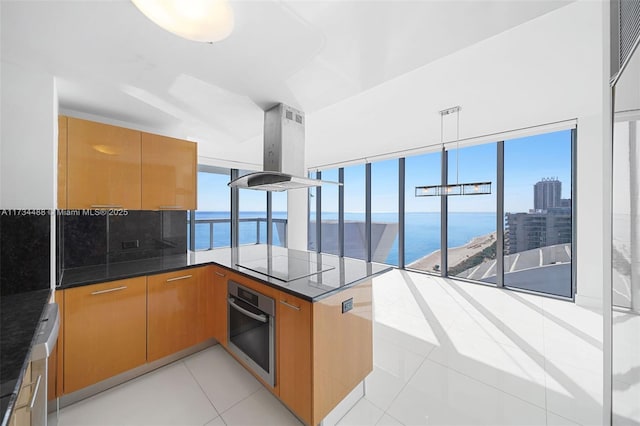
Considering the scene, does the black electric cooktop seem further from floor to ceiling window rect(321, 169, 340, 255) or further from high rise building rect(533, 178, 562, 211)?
floor to ceiling window rect(321, 169, 340, 255)

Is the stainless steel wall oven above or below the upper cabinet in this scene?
below

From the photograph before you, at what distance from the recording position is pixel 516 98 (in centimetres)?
249

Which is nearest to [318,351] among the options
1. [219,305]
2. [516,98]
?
[219,305]

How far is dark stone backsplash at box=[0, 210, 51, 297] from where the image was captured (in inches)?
56.7

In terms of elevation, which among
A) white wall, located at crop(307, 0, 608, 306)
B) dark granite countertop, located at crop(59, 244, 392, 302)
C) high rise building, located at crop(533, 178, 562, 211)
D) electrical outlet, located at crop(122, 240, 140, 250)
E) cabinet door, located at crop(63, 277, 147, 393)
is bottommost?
cabinet door, located at crop(63, 277, 147, 393)

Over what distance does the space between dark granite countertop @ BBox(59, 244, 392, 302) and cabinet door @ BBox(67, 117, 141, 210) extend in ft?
1.82

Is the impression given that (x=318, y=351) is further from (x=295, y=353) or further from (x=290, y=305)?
(x=290, y=305)

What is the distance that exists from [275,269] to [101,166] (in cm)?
169

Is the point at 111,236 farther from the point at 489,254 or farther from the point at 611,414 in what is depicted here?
the point at 489,254

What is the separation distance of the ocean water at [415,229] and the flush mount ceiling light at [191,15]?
4.27 meters

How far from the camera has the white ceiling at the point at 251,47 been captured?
1110 millimetres

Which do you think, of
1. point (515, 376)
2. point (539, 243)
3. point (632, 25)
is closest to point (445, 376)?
point (515, 376)

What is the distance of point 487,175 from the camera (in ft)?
13.3

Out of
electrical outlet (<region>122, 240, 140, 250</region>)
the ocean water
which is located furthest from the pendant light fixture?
electrical outlet (<region>122, 240, 140, 250</region>)
